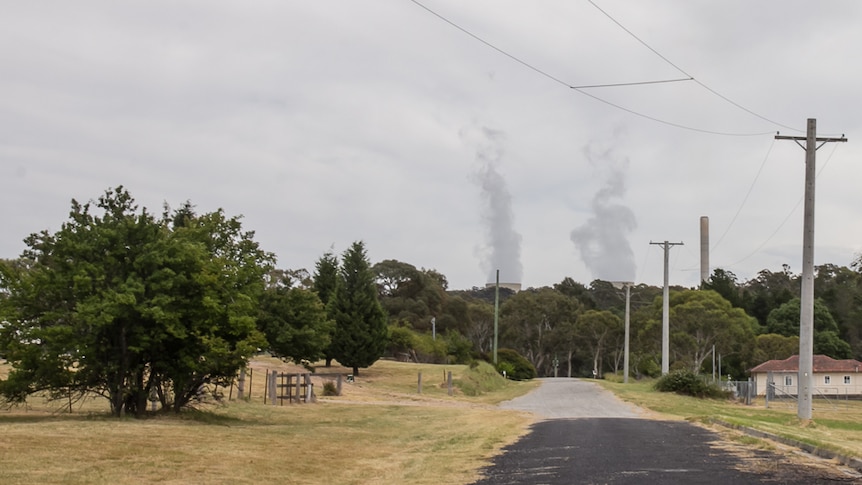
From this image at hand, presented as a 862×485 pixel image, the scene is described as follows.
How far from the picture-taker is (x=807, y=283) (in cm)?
2905

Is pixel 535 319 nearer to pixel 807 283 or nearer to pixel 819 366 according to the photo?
pixel 819 366

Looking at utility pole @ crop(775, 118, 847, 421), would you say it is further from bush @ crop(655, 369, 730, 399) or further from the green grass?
bush @ crop(655, 369, 730, 399)

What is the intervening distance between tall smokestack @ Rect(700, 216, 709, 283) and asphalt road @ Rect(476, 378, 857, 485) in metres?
115

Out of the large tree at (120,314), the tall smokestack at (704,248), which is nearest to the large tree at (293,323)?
the large tree at (120,314)

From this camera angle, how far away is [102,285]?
23.0 meters

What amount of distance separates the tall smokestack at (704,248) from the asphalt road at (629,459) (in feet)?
377

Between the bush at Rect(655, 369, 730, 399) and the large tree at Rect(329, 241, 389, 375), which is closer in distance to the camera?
the bush at Rect(655, 369, 730, 399)

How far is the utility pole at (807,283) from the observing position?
28.7m

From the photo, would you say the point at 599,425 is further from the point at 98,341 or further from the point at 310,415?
the point at 98,341

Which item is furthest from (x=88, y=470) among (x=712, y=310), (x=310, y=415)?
(x=712, y=310)

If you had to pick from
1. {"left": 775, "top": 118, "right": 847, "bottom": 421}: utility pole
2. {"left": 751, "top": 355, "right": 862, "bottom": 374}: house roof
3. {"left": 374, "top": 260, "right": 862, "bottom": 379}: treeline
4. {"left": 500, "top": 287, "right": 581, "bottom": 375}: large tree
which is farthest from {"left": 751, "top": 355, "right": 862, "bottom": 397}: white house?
{"left": 775, "top": 118, "right": 847, "bottom": 421}: utility pole

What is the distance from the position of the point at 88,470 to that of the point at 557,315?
9835 centimetres

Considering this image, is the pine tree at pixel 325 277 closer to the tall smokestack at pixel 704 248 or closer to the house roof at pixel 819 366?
the house roof at pixel 819 366

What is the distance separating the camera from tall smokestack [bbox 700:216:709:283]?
445 feet
